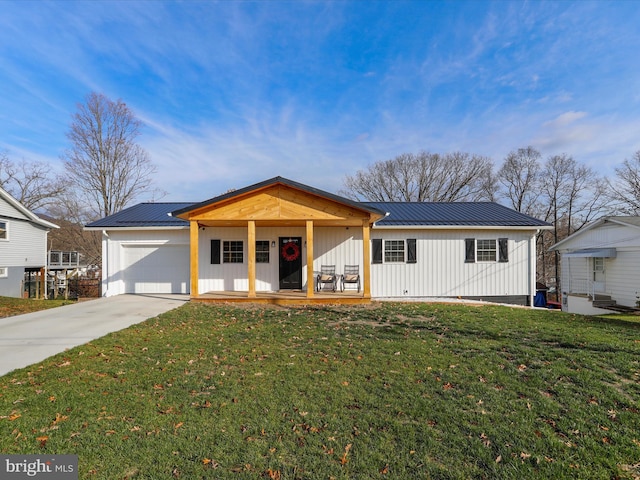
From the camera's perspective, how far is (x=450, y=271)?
12.4 metres

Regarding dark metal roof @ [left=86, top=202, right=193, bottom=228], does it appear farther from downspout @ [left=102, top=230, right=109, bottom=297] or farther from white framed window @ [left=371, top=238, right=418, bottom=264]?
white framed window @ [left=371, top=238, right=418, bottom=264]

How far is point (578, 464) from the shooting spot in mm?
2537

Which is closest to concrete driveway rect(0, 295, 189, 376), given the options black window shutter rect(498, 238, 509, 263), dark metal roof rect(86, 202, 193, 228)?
dark metal roof rect(86, 202, 193, 228)

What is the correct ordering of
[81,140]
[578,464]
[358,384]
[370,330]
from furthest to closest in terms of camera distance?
[81,140], [370,330], [358,384], [578,464]

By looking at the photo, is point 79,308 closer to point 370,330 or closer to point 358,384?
point 370,330

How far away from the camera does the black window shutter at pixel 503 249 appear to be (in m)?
12.5

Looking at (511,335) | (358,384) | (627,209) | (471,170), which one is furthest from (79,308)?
(627,209)

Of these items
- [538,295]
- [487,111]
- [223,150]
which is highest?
[487,111]

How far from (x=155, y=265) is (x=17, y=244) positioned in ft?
37.9

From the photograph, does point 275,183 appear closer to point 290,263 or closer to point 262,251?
point 262,251

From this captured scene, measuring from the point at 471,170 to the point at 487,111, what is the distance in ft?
40.7

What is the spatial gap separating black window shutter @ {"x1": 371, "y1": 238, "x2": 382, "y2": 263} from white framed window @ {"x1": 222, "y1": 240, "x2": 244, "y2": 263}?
15.7ft

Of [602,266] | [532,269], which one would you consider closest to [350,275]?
[532,269]

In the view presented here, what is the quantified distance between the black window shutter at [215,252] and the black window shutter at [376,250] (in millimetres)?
5629
